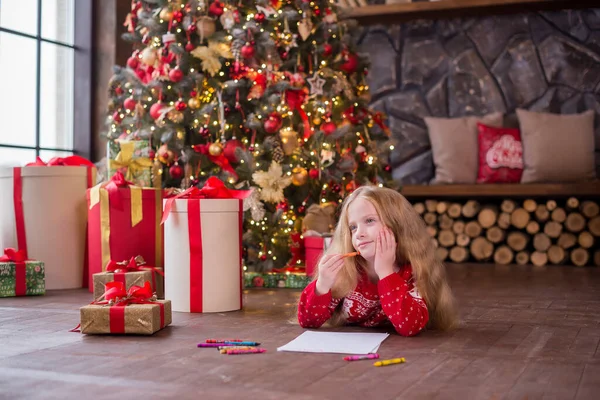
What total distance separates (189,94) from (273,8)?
59cm

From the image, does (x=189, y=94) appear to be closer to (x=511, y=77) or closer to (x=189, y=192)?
(x=189, y=192)

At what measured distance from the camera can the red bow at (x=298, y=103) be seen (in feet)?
13.2

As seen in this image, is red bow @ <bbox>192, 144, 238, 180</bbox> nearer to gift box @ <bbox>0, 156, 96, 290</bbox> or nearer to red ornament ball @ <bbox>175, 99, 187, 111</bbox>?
red ornament ball @ <bbox>175, 99, 187, 111</bbox>

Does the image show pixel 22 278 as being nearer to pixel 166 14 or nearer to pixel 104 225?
pixel 104 225

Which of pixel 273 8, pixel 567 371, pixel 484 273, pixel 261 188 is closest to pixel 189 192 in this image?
pixel 261 188

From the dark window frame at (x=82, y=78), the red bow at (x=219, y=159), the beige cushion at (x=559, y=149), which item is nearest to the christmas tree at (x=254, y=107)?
the red bow at (x=219, y=159)

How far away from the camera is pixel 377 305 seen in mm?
2527

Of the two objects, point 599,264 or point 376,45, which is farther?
point 376,45

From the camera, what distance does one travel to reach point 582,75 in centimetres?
543

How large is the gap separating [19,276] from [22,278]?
0.05 ft

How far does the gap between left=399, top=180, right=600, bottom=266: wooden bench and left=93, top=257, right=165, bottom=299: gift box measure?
2.38 meters

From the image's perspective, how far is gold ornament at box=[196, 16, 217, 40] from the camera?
13.1 ft

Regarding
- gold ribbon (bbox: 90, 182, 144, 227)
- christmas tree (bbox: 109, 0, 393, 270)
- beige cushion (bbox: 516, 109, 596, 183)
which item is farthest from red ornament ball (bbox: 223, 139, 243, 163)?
beige cushion (bbox: 516, 109, 596, 183)

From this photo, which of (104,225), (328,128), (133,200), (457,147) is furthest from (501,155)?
(104,225)
